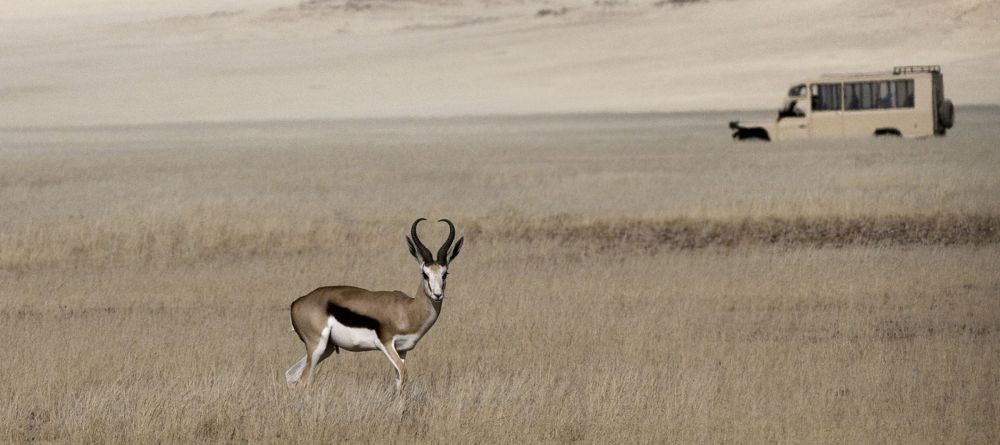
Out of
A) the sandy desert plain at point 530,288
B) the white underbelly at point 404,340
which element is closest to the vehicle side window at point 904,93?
the sandy desert plain at point 530,288

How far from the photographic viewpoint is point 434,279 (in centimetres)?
875

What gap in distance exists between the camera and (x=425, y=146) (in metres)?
57.5

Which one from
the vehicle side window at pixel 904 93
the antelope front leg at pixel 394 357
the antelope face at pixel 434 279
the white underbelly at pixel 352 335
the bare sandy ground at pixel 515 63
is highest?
the antelope face at pixel 434 279

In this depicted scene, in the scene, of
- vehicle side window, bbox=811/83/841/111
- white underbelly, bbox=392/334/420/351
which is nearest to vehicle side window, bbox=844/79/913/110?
vehicle side window, bbox=811/83/841/111

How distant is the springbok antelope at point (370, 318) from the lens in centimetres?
898

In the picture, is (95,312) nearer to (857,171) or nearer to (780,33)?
(857,171)

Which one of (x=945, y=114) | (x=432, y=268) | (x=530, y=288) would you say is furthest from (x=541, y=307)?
(x=945, y=114)

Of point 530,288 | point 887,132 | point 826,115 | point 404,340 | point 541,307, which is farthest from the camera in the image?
point 887,132

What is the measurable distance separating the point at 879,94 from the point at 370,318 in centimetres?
3625

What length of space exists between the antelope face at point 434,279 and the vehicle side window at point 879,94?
35.5m

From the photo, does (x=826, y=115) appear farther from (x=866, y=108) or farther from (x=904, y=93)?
(x=904, y=93)

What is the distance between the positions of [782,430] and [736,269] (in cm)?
820

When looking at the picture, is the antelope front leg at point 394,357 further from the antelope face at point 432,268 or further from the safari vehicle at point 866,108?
the safari vehicle at point 866,108

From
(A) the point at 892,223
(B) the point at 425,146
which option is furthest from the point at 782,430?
(B) the point at 425,146
